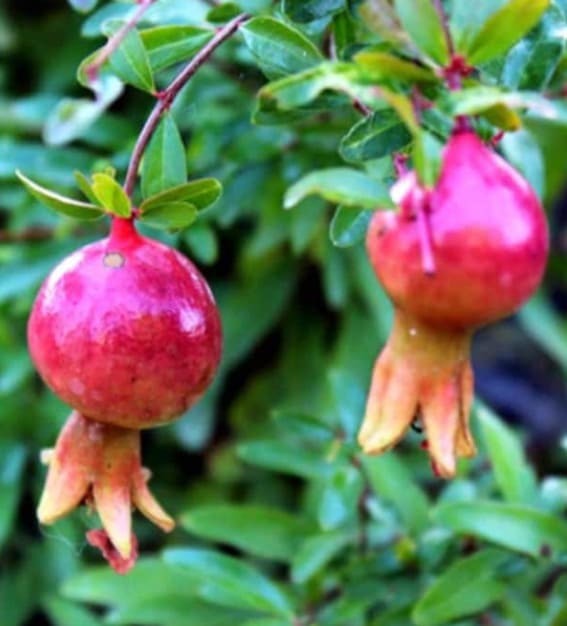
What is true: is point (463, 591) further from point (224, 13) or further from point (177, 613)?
point (224, 13)

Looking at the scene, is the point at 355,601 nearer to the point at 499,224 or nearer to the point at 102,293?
the point at 102,293

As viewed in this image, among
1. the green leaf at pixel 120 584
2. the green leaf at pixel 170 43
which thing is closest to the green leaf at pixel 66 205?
the green leaf at pixel 170 43

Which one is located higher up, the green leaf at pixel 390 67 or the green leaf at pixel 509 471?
the green leaf at pixel 390 67

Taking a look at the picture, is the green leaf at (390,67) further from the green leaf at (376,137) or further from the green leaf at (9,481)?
the green leaf at (9,481)

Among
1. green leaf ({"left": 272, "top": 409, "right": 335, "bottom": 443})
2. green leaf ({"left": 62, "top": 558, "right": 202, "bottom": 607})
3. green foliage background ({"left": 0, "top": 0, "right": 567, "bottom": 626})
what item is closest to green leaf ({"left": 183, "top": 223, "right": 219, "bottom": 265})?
green foliage background ({"left": 0, "top": 0, "right": 567, "bottom": 626})

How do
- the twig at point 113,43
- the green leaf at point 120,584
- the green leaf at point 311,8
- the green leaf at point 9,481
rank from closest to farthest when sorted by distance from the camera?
1. the twig at point 113,43
2. the green leaf at point 311,8
3. the green leaf at point 120,584
4. the green leaf at point 9,481
